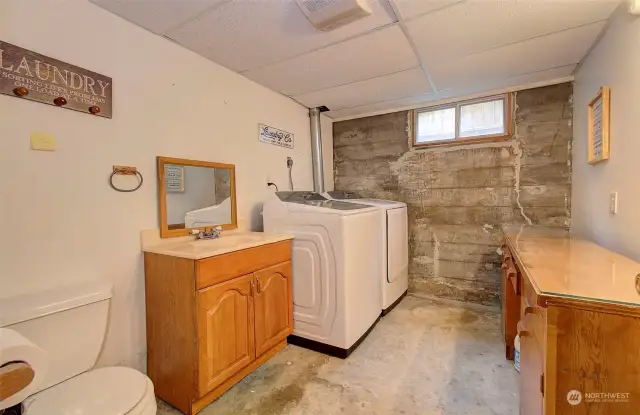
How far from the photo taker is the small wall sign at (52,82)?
1.26 metres

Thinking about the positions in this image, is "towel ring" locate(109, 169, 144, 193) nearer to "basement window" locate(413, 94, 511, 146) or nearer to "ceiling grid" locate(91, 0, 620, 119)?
"ceiling grid" locate(91, 0, 620, 119)

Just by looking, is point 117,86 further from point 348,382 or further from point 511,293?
point 511,293

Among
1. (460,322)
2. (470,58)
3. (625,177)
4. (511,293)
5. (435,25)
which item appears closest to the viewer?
(625,177)

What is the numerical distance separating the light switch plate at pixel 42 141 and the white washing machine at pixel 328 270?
1.38 meters

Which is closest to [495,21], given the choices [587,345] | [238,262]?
[587,345]

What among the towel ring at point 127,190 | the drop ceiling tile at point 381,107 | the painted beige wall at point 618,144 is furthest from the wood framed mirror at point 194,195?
the painted beige wall at point 618,144

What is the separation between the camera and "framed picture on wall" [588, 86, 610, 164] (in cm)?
172

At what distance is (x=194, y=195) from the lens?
2.06 metres

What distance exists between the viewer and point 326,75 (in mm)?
2465

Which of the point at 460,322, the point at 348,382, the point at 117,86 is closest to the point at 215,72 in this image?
the point at 117,86

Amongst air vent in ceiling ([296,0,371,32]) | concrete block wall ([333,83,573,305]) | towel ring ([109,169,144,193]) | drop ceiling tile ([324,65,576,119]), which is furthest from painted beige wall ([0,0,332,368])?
concrete block wall ([333,83,573,305])

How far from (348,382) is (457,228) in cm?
199

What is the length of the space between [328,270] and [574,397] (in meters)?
1.47

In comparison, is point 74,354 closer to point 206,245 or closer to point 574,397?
point 206,245
